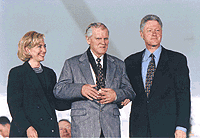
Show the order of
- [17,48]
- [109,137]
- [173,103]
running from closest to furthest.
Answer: [109,137], [173,103], [17,48]

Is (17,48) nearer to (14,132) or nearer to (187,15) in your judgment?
(14,132)

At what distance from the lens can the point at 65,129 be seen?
3.81 m

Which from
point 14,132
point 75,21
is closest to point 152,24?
point 75,21

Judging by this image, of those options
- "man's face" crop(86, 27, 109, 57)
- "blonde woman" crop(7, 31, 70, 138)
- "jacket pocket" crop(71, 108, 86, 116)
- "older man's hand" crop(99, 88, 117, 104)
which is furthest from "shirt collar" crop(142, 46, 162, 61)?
"blonde woman" crop(7, 31, 70, 138)

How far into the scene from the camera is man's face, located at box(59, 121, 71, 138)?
377 centimetres

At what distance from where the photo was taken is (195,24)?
397 cm

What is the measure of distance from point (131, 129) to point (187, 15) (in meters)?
1.75

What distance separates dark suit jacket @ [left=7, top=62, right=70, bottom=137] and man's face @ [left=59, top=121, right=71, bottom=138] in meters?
0.35

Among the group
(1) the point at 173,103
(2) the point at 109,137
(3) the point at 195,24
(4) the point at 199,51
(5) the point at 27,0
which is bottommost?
(2) the point at 109,137

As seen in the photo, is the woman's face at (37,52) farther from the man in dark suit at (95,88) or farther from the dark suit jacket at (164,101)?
the dark suit jacket at (164,101)

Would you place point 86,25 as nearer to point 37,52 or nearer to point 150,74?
point 37,52

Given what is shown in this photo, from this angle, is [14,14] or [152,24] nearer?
[152,24]

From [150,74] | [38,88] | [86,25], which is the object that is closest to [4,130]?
[38,88]

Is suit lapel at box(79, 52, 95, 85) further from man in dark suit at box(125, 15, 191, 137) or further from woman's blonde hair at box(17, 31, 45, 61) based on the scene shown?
woman's blonde hair at box(17, 31, 45, 61)
